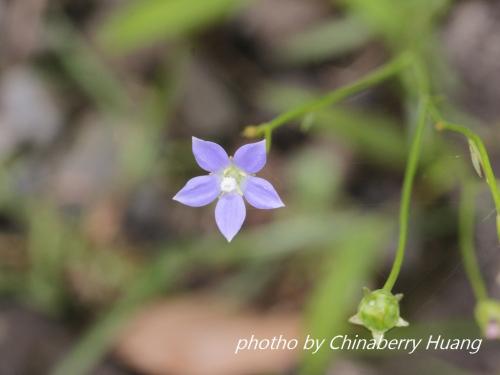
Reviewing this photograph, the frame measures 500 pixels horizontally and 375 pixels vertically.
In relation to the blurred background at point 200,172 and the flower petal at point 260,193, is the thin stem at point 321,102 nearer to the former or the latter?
the flower petal at point 260,193

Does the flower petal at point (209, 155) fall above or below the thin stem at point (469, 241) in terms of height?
below

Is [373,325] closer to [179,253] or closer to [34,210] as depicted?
[179,253]

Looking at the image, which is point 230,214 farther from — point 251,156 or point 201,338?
point 201,338

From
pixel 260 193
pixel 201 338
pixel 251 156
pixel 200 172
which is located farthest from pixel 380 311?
pixel 200 172

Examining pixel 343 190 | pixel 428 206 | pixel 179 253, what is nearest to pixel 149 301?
pixel 179 253

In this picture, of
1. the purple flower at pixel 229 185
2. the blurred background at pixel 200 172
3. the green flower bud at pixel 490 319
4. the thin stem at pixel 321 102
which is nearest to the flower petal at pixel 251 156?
the purple flower at pixel 229 185

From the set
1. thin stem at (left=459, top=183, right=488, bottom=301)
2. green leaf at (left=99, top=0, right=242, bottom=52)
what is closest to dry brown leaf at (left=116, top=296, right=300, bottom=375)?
thin stem at (left=459, top=183, right=488, bottom=301)

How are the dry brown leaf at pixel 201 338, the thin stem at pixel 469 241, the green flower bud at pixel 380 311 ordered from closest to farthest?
1. the green flower bud at pixel 380 311
2. the thin stem at pixel 469 241
3. the dry brown leaf at pixel 201 338
